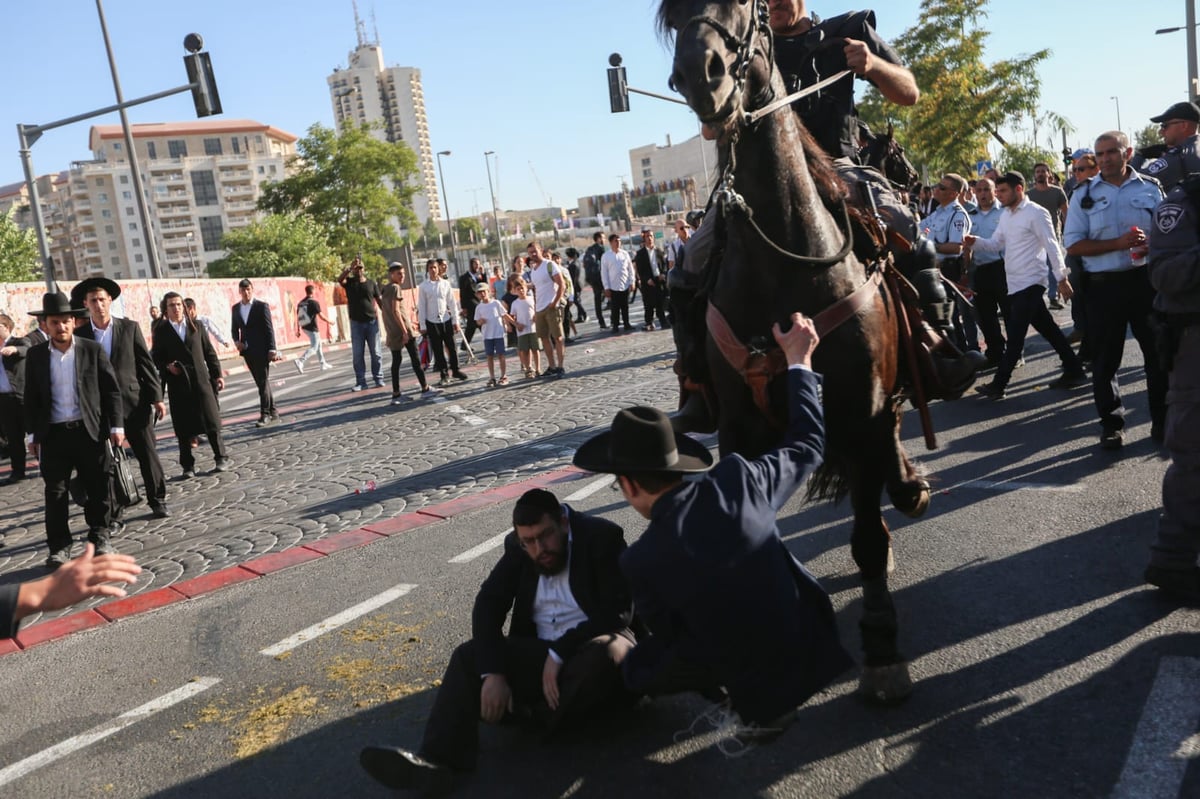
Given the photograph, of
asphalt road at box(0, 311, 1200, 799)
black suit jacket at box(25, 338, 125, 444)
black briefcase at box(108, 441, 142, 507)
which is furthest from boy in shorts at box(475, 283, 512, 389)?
black suit jacket at box(25, 338, 125, 444)

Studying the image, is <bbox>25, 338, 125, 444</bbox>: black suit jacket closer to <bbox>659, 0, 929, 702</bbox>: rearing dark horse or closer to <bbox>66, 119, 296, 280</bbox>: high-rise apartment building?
<bbox>659, 0, 929, 702</bbox>: rearing dark horse

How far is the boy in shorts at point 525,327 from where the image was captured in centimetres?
1443

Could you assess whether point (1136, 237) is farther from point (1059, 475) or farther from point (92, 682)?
point (92, 682)

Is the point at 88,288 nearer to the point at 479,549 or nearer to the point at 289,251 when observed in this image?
the point at 479,549

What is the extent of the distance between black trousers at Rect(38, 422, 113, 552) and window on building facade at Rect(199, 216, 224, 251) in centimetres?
15852

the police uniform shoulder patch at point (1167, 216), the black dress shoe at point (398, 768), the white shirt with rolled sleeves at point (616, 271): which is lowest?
the black dress shoe at point (398, 768)

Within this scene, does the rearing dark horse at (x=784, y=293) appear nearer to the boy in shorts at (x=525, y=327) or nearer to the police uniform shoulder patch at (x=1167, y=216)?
the police uniform shoulder patch at (x=1167, y=216)

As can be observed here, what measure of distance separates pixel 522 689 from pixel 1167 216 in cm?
351

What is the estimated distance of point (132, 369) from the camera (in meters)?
8.29

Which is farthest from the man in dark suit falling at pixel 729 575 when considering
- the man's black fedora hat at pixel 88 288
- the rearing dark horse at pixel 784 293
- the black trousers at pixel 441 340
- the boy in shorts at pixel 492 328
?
the black trousers at pixel 441 340

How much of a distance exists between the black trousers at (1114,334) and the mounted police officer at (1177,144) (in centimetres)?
76

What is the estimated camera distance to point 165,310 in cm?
1035

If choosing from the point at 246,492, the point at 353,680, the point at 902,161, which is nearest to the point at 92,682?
the point at 353,680

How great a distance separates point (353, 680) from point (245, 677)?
23.6 inches
